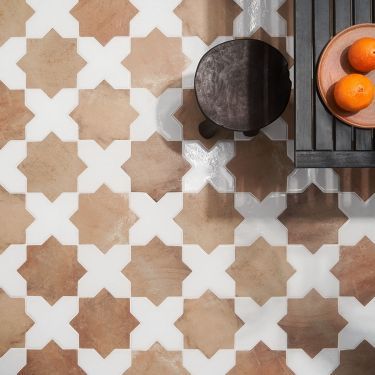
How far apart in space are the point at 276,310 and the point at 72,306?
97 centimetres

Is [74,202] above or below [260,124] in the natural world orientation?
below

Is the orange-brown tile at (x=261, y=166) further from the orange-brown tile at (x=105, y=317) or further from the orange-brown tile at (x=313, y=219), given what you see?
the orange-brown tile at (x=105, y=317)

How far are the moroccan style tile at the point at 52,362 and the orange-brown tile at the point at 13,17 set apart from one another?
150 cm

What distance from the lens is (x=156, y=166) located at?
205 cm

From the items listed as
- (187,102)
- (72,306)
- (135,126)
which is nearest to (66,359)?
(72,306)

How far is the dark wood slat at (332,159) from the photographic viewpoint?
59.1 inches

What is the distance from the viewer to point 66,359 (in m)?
2.06

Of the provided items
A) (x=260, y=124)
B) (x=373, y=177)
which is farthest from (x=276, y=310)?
(x=260, y=124)

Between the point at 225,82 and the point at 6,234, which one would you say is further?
the point at 6,234

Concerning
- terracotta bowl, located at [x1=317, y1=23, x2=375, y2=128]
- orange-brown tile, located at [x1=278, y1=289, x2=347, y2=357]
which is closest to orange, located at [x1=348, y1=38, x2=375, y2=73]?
terracotta bowl, located at [x1=317, y1=23, x2=375, y2=128]

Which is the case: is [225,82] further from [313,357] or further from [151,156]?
[313,357]

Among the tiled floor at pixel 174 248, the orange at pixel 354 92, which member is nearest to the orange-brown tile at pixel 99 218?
the tiled floor at pixel 174 248

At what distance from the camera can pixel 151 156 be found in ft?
6.75

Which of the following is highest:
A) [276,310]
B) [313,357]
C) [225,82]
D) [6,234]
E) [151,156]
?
[225,82]
